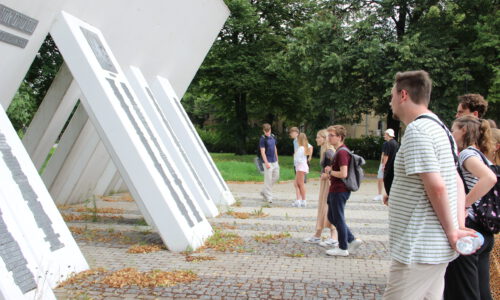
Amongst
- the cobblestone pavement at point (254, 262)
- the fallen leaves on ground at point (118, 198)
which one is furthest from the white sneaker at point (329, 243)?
the fallen leaves on ground at point (118, 198)

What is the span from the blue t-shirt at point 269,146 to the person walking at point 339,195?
590cm

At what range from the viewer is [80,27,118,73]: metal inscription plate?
803 centimetres

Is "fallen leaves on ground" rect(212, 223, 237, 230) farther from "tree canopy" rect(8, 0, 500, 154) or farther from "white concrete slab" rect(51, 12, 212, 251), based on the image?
"tree canopy" rect(8, 0, 500, 154)

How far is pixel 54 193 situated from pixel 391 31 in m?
19.0

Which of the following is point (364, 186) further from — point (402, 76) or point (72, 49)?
point (402, 76)

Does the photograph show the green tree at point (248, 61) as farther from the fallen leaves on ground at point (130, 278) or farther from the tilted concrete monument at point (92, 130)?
the fallen leaves on ground at point (130, 278)

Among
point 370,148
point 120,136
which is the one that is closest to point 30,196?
point 120,136

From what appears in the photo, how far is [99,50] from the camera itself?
823 cm

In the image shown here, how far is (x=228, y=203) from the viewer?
1331cm

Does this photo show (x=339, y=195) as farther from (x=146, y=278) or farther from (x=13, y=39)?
(x=13, y=39)

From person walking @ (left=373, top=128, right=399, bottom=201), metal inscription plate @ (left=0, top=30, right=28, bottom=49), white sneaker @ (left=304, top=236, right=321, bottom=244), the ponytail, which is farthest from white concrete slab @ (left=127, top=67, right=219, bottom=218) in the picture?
the ponytail

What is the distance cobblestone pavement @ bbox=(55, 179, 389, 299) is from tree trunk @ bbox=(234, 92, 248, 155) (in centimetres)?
2400

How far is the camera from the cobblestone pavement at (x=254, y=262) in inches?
221

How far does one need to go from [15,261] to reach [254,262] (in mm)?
3209
